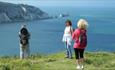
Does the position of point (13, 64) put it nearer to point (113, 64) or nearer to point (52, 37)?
point (113, 64)

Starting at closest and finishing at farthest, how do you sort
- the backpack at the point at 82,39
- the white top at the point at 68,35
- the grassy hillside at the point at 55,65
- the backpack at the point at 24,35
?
the backpack at the point at 82,39 → the grassy hillside at the point at 55,65 → the white top at the point at 68,35 → the backpack at the point at 24,35

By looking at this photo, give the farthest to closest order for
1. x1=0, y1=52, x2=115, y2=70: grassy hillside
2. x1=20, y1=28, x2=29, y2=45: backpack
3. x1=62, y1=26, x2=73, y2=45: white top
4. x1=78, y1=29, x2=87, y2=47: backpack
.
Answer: x1=20, y1=28, x2=29, y2=45: backpack < x1=62, y1=26, x2=73, y2=45: white top < x1=0, y1=52, x2=115, y2=70: grassy hillside < x1=78, y1=29, x2=87, y2=47: backpack

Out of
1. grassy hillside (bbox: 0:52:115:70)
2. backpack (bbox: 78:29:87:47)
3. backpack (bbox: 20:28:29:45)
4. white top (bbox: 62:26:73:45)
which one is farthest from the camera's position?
backpack (bbox: 20:28:29:45)

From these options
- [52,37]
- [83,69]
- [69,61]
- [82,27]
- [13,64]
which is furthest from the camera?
[52,37]

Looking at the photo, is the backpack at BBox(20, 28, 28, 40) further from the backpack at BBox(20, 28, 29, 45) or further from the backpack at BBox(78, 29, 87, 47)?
the backpack at BBox(78, 29, 87, 47)

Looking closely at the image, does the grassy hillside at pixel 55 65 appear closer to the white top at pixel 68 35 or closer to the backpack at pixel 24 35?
the white top at pixel 68 35

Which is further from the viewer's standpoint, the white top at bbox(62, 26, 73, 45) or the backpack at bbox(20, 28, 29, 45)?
the backpack at bbox(20, 28, 29, 45)

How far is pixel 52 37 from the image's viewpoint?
12712 cm

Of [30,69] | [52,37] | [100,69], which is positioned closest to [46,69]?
[30,69]

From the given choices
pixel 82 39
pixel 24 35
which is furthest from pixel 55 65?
pixel 24 35

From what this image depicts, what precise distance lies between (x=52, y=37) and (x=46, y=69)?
366 feet

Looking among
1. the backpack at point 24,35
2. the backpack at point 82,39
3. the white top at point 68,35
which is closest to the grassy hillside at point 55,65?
the white top at point 68,35

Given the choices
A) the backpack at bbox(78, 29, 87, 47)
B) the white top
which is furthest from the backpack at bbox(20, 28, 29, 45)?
the backpack at bbox(78, 29, 87, 47)

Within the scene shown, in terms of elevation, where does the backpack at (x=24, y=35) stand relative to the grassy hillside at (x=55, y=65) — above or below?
above
